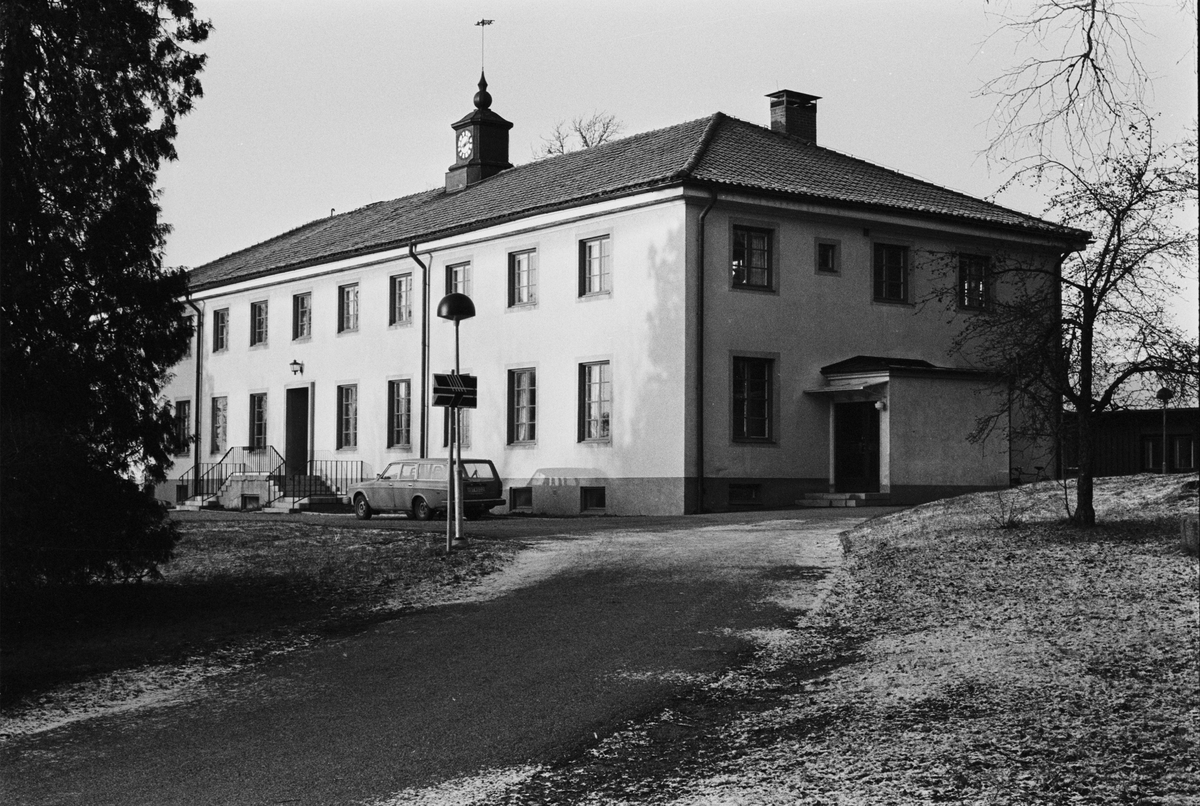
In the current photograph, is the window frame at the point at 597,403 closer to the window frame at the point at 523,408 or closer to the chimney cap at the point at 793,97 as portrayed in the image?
the window frame at the point at 523,408

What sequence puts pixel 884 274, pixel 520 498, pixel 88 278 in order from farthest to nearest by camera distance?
pixel 520 498
pixel 884 274
pixel 88 278

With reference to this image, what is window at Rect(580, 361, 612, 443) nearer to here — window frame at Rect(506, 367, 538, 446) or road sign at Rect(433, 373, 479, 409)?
window frame at Rect(506, 367, 538, 446)

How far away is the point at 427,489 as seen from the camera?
29500 mm

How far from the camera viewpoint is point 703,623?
39.0ft

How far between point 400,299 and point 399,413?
9.54ft

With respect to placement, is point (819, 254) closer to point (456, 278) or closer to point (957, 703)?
point (456, 278)

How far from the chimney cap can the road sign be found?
57.0 ft

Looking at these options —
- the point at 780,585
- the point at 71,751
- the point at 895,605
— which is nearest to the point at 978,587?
the point at 895,605

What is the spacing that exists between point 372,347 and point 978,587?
84.7 ft

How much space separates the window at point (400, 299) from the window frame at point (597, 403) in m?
7.26

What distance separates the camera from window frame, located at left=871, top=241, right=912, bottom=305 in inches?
1194

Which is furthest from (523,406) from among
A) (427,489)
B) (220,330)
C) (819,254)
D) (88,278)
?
(88,278)

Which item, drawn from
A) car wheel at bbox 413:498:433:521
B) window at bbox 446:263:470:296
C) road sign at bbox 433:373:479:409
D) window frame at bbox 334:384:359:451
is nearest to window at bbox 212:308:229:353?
window frame at bbox 334:384:359:451

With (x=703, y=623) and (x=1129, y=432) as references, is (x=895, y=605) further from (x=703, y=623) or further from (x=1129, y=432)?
(x=1129, y=432)
